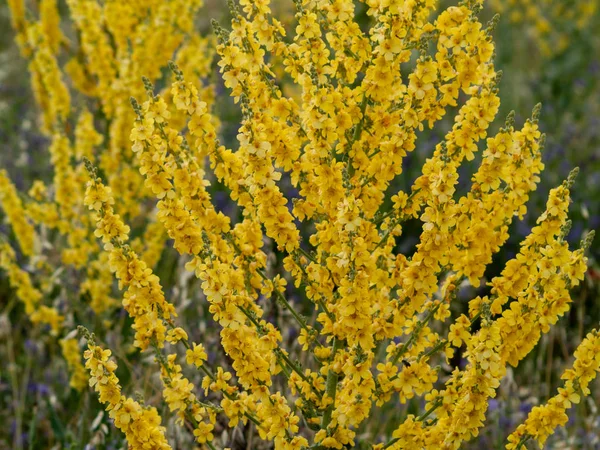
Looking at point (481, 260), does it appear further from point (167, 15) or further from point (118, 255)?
point (167, 15)

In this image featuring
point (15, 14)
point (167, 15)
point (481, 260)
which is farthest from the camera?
point (15, 14)

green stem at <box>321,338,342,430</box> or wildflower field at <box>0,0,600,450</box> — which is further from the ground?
wildflower field at <box>0,0,600,450</box>

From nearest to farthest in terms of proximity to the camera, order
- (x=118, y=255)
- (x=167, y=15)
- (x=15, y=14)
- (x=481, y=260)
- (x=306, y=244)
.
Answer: (x=118, y=255), (x=481, y=260), (x=167, y=15), (x=15, y=14), (x=306, y=244)

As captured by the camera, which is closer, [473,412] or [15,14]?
[473,412]

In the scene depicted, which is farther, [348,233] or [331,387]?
[331,387]

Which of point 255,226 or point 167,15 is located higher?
point 167,15

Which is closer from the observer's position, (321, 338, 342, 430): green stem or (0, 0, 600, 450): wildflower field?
(0, 0, 600, 450): wildflower field

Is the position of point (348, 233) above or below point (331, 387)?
above

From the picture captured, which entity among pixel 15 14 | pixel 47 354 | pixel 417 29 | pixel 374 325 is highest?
pixel 15 14

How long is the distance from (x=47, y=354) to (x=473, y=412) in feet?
11.6

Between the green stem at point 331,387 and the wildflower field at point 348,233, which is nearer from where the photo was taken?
the wildflower field at point 348,233

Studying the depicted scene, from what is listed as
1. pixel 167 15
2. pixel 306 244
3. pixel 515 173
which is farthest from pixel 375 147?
pixel 306 244

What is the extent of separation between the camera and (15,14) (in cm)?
496

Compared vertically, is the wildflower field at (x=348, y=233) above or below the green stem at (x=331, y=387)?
above
